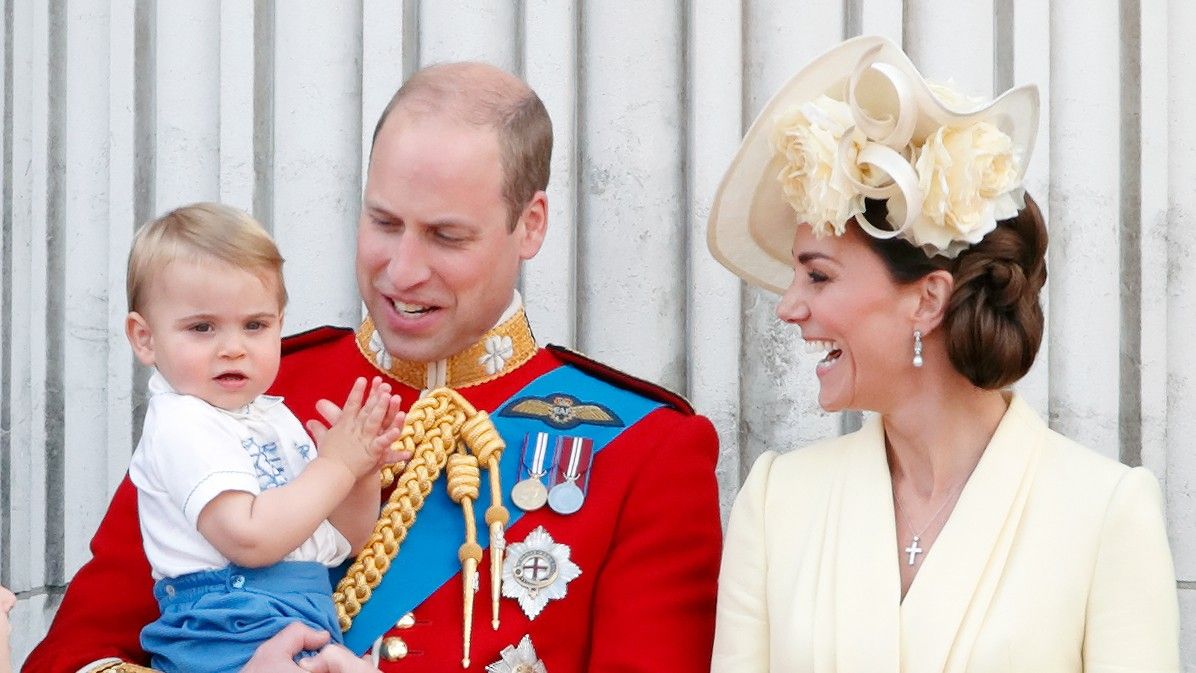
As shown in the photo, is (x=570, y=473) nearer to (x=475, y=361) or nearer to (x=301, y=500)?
(x=475, y=361)

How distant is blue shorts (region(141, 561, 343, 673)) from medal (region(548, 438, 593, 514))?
46 centimetres

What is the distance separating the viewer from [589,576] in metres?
3.03

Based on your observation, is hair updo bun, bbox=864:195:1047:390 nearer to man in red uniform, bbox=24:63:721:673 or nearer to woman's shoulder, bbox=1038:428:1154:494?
woman's shoulder, bbox=1038:428:1154:494

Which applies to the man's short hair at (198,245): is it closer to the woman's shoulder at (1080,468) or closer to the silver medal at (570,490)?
the silver medal at (570,490)

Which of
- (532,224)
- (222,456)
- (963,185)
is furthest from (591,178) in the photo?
(222,456)

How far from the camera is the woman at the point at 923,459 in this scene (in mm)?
2707

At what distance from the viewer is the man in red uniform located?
2982 millimetres

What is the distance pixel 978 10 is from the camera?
369cm

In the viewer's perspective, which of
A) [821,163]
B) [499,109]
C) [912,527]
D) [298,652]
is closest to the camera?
[298,652]

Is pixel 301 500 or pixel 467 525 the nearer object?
pixel 301 500

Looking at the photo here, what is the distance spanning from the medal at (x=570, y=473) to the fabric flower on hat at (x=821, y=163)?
0.57 m

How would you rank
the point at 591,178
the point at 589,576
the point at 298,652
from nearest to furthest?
1. the point at 298,652
2. the point at 589,576
3. the point at 591,178

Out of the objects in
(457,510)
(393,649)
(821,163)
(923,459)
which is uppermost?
(821,163)

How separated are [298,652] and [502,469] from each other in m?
0.57
